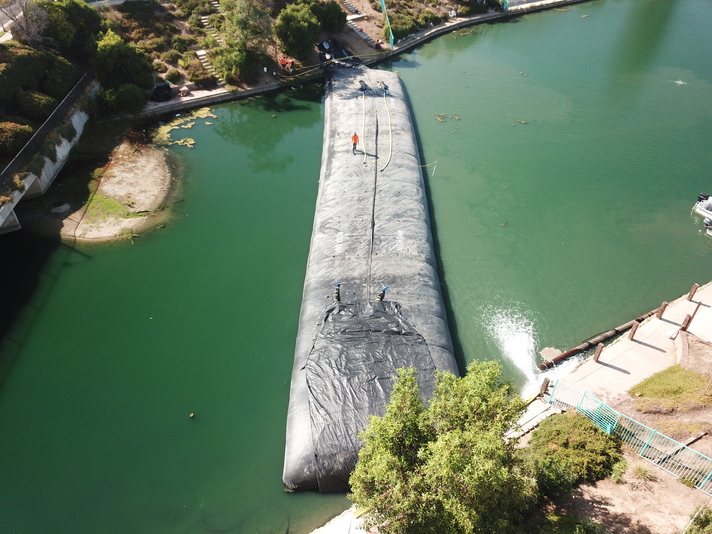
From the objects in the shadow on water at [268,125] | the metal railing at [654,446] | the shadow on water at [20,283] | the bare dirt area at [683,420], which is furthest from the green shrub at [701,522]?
the shadow on water at [268,125]

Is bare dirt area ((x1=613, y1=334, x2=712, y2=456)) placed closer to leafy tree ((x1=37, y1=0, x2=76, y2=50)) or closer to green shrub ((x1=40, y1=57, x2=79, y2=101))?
green shrub ((x1=40, y1=57, x2=79, y2=101))

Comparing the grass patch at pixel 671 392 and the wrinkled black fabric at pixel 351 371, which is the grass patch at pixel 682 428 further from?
the wrinkled black fabric at pixel 351 371

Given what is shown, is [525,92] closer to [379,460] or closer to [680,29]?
[680,29]

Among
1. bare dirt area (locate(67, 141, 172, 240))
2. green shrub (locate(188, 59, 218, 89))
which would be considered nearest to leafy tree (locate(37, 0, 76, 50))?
green shrub (locate(188, 59, 218, 89))

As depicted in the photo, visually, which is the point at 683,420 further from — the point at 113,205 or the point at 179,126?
the point at 179,126

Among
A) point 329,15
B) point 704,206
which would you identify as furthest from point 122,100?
point 704,206
